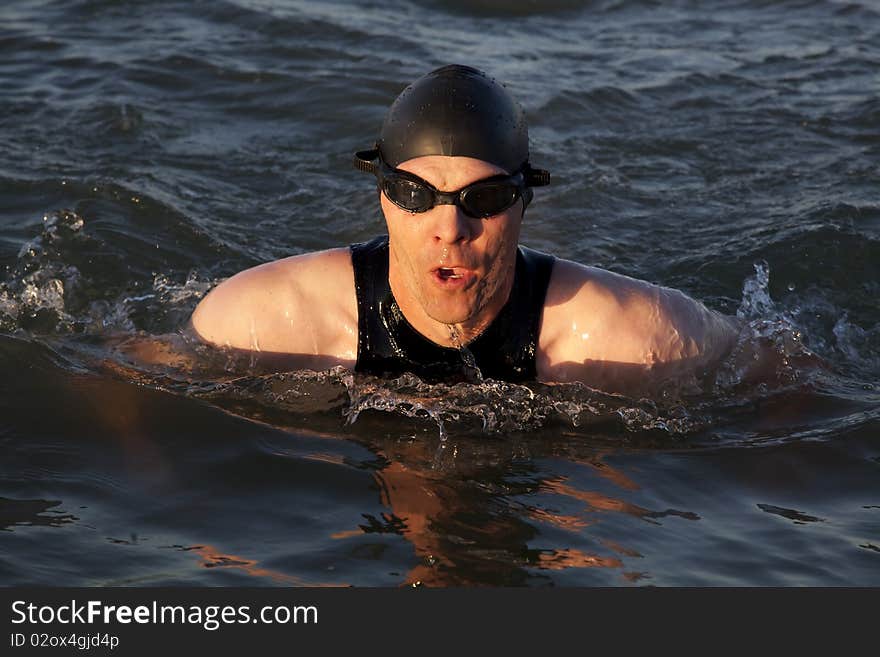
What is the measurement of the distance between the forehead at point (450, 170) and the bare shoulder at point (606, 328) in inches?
29.4

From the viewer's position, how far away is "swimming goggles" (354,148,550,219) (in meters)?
5.01

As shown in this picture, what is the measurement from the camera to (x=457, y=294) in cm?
515

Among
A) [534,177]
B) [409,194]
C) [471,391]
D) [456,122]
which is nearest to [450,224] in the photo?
[409,194]

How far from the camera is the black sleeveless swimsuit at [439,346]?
546 centimetres

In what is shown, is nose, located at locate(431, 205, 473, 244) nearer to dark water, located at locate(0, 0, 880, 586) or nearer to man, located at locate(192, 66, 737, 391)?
man, located at locate(192, 66, 737, 391)

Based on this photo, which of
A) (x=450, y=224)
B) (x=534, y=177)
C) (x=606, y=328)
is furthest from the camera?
(x=606, y=328)

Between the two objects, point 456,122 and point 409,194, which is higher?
point 456,122

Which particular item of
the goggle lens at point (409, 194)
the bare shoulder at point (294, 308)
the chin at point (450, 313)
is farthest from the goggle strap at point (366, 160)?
the chin at point (450, 313)

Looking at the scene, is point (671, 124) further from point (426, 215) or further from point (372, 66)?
point (426, 215)

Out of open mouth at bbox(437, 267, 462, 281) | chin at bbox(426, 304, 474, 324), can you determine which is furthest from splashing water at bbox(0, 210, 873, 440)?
open mouth at bbox(437, 267, 462, 281)

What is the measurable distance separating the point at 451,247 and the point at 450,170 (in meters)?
0.29

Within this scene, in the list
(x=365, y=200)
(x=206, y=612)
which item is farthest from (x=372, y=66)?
(x=206, y=612)

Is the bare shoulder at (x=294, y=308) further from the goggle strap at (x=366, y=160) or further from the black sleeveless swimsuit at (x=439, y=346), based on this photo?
the goggle strap at (x=366, y=160)

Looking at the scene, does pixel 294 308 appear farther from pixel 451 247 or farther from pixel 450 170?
pixel 450 170
